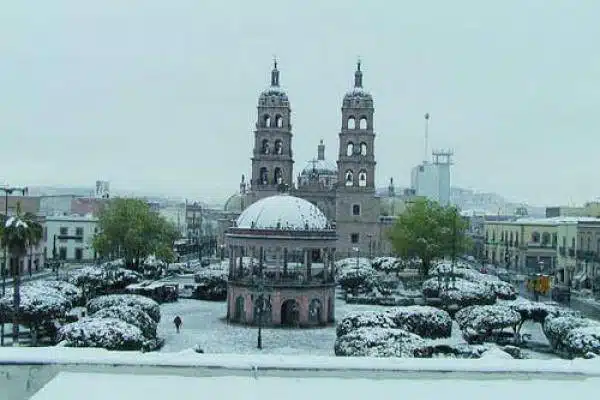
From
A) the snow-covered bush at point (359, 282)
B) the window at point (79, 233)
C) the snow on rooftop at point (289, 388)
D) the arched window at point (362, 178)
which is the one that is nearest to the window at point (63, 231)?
the window at point (79, 233)

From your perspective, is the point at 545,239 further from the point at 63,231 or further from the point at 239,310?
the point at 239,310

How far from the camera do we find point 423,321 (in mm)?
36594

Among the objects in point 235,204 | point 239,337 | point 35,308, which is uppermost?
point 235,204

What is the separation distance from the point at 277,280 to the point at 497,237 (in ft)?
213

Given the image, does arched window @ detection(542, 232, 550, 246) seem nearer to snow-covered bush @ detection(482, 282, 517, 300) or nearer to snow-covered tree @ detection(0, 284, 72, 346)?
snow-covered bush @ detection(482, 282, 517, 300)

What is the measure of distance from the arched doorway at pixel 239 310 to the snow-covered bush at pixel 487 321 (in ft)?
39.4

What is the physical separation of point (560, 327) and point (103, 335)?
1780 cm

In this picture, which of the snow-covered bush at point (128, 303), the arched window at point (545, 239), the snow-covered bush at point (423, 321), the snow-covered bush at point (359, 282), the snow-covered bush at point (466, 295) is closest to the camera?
the snow-covered bush at point (423, 321)

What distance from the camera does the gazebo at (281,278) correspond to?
44094 millimetres

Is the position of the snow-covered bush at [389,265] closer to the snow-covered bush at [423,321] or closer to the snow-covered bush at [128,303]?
the snow-covered bush at [423,321]

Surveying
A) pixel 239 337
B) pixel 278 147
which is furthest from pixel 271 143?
pixel 239 337

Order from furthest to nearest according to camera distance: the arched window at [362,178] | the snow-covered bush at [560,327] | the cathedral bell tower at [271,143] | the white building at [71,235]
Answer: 1. the white building at [71,235]
2. the arched window at [362,178]
3. the cathedral bell tower at [271,143]
4. the snow-covered bush at [560,327]

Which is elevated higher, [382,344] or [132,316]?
[382,344]

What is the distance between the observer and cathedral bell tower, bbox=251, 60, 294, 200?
87562 mm
